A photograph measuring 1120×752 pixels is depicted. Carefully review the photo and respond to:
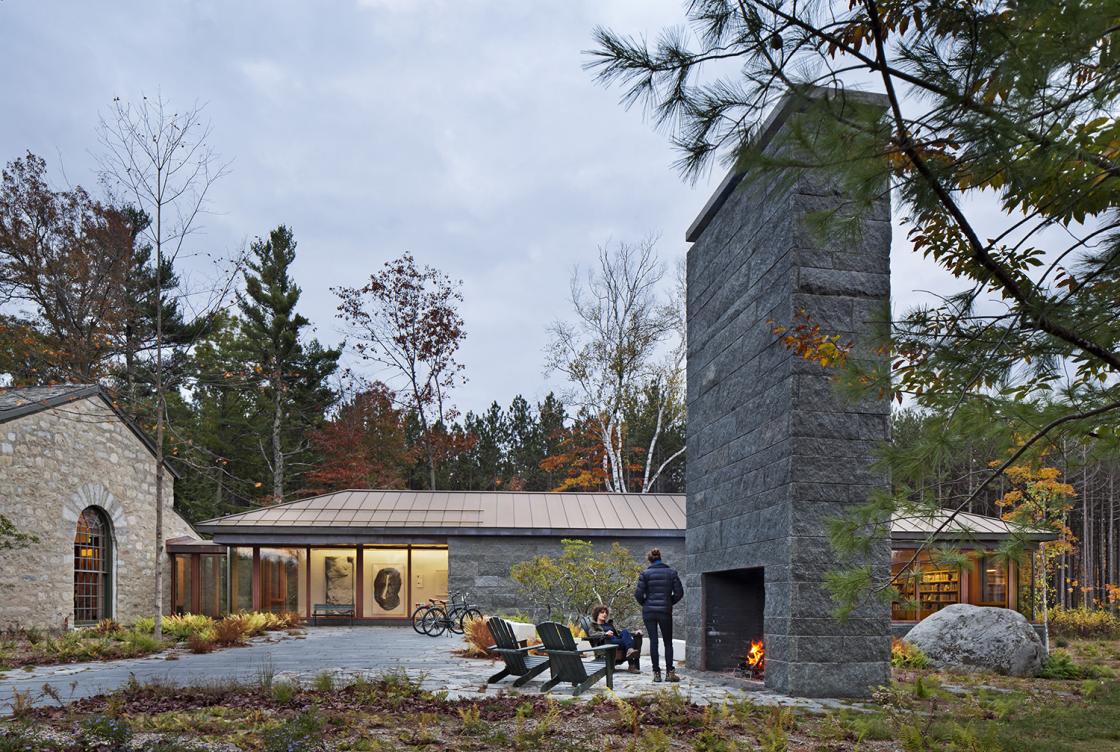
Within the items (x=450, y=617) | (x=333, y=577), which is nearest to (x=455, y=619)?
(x=450, y=617)

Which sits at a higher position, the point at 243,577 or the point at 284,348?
the point at 284,348

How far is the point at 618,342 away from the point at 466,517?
29.7 feet

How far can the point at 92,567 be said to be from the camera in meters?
18.8

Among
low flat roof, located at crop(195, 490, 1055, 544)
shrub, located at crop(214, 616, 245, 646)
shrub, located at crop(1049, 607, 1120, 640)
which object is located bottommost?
shrub, located at crop(1049, 607, 1120, 640)

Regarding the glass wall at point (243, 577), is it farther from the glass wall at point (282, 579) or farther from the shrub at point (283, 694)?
the shrub at point (283, 694)

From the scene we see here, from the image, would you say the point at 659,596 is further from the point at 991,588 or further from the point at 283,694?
the point at 991,588

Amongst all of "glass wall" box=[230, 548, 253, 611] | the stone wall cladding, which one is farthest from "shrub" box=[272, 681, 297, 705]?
"glass wall" box=[230, 548, 253, 611]

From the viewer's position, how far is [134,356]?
29016 millimetres

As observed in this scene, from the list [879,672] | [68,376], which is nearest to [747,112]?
[879,672]

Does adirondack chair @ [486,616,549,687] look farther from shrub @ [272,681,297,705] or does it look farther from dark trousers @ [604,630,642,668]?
shrub @ [272,681,297,705]

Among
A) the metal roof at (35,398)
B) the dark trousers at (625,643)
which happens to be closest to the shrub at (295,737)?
the dark trousers at (625,643)

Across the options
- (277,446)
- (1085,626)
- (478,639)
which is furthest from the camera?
(277,446)

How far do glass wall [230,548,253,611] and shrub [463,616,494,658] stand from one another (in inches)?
441

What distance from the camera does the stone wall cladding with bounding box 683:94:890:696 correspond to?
330 inches
